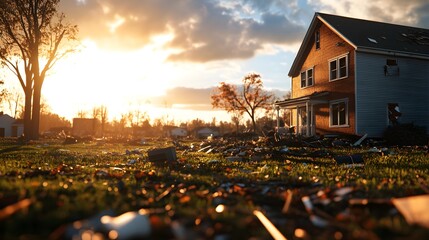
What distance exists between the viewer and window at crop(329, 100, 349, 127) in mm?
20900

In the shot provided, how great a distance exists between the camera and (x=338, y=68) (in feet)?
70.3

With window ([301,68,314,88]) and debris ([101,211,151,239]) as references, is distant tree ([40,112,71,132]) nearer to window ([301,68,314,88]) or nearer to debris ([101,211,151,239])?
window ([301,68,314,88])

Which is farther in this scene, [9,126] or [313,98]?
[9,126]

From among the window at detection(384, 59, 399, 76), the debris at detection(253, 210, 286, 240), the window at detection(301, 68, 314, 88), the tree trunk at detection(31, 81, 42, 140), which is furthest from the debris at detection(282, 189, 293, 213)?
the tree trunk at detection(31, 81, 42, 140)

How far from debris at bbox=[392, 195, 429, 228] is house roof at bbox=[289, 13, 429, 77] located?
18.2 m

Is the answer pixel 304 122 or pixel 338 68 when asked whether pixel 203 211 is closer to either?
pixel 338 68

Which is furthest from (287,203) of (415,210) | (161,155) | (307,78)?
(307,78)

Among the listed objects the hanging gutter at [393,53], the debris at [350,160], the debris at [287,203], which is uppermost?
the hanging gutter at [393,53]

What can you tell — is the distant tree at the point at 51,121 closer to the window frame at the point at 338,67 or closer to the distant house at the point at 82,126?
the distant house at the point at 82,126

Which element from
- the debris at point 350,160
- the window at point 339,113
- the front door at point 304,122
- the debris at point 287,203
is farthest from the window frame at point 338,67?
the debris at point 287,203

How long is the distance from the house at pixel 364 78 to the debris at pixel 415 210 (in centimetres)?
1762

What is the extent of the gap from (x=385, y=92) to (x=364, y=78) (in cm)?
189

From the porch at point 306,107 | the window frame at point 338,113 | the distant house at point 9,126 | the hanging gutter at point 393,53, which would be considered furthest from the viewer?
the distant house at point 9,126

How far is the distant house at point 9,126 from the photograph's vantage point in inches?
2534
